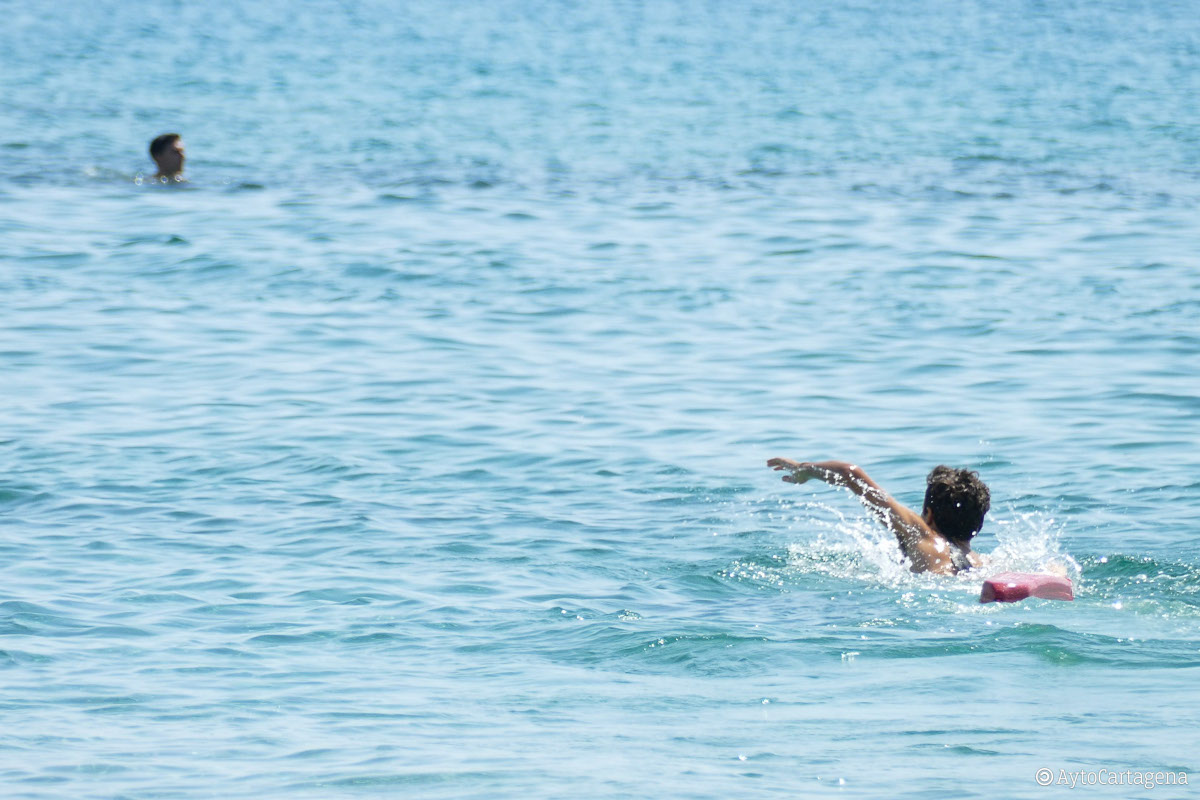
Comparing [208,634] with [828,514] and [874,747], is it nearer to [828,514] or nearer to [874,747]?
[874,747]

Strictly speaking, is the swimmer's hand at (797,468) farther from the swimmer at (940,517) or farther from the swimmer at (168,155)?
the swimmer at (168,155)

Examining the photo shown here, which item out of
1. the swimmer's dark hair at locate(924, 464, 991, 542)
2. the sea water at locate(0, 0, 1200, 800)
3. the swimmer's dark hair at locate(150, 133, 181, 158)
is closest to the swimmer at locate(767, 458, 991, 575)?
the swimmer's dark hair at locate(924, 464, 991, 542)

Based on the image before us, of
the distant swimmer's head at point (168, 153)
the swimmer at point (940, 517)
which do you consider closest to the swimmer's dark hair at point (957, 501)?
the swimmer at point (940, 517)

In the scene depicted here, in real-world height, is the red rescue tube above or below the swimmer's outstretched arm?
below

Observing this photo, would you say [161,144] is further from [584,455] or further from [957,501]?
[957,501]

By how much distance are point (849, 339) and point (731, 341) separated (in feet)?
3.68

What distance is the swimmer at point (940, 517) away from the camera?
10.4m

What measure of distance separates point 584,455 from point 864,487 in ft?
11.4

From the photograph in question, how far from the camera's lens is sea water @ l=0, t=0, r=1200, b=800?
7984 millimetres

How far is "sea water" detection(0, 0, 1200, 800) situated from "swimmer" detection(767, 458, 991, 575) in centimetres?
Answer: 24

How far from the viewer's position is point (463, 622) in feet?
31.8

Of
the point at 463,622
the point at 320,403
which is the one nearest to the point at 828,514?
the point at 463,622

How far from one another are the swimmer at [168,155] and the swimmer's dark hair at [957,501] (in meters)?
16.9

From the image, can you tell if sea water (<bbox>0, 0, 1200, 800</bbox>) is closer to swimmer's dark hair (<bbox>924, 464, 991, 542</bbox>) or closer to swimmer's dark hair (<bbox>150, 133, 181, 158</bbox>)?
swimmer's dark hair (<bbox>924, 464, 991, 542</bbox>)
